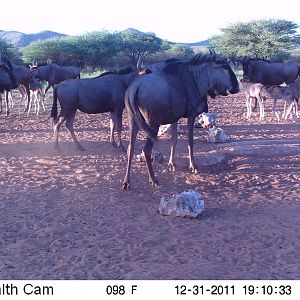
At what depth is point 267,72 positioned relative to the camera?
21.2 meters

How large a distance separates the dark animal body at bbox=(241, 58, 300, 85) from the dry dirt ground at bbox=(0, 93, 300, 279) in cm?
960

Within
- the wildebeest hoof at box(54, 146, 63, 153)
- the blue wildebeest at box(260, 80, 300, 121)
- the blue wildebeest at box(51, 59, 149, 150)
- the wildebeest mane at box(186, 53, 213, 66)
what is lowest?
the wildebeest hoof at box(54, 146, 63, 153)

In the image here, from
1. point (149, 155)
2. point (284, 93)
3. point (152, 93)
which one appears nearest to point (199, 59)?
point (152, 93)

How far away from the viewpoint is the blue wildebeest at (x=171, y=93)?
25.8 ft

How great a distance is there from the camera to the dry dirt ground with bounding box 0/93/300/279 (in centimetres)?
503

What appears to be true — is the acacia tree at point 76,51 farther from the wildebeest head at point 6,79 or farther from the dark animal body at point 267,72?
the wildebeest head at point 6,79

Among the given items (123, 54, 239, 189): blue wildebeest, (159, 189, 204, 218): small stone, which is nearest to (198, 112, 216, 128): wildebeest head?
(123, 54, 239, 189): blue wildebeest

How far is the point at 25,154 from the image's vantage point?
10.4m

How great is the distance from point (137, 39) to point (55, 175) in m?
36.5

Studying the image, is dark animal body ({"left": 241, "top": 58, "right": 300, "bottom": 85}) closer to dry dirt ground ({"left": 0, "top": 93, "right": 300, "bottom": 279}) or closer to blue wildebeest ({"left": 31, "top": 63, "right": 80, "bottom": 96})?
blue wildebeest ({"left": 31, "top": 63, "right": 80, "bottom": 96})

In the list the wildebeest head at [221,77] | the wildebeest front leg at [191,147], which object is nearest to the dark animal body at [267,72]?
the wildebeest head at [221,77]

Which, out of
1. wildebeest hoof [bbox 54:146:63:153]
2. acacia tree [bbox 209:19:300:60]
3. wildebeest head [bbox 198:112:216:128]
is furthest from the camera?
acacia tree [bbox 209:19:300:60]
